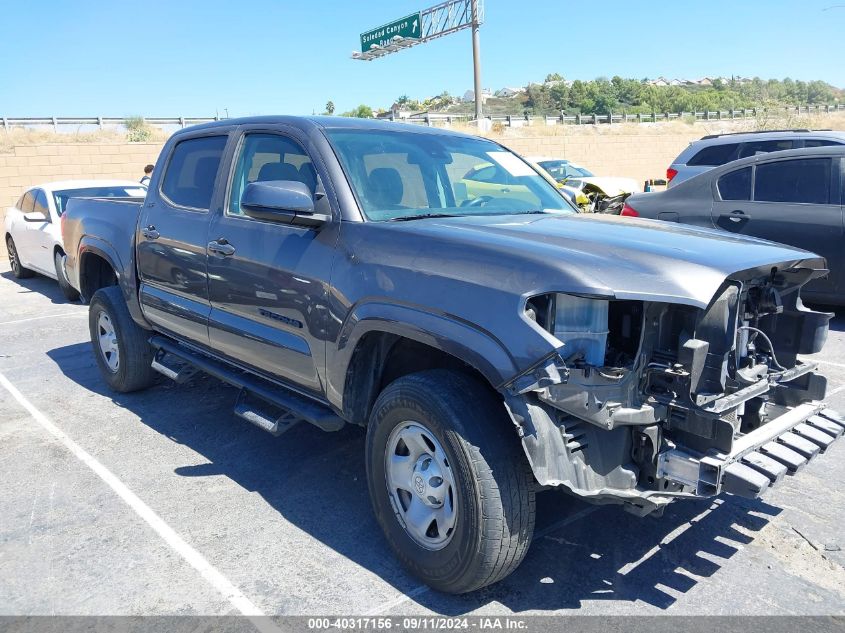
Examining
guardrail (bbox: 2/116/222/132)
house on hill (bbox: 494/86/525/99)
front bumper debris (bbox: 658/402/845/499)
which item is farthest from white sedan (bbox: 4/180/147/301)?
house on hill (bbox: 494/86/525/99)

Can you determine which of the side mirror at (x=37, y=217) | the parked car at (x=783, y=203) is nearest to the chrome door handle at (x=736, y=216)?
the parked car at (x=783, y=203)

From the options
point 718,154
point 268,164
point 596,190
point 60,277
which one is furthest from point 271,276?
point 596,190

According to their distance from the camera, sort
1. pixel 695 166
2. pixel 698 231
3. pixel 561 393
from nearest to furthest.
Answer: pixel 561 393 → pixel 698 231 → pixel 695 166

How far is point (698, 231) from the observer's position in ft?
11.5

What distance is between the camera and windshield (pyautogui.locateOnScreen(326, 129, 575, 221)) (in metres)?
3.58

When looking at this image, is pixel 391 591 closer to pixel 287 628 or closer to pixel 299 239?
pixel 287 628

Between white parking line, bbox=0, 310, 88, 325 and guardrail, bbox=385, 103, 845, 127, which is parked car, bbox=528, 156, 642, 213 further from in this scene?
guardrail, bbox=385, 103, 845, 127

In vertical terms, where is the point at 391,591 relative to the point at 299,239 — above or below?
below

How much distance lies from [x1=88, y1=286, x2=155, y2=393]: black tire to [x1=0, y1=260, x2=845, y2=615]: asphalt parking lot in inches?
25.0

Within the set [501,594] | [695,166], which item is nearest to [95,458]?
[501,594]

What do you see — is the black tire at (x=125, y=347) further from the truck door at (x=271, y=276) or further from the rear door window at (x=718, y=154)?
the rear door window at (x=718, y=154)

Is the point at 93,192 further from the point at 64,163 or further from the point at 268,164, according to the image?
the point at 64,163

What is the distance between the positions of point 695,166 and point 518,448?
386 inches

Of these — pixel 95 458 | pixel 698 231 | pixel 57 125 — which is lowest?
pixel 95 458
